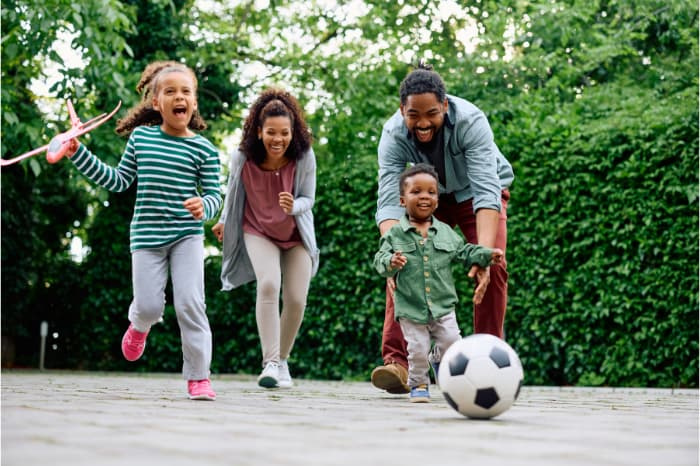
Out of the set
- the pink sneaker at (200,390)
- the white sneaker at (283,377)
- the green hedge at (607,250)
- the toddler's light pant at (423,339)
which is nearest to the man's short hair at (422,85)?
the toddler's light pant at (423,339)

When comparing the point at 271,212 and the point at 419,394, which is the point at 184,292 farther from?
the point at 271,212

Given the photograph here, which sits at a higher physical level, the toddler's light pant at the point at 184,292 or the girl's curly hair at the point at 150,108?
the girl's curly hair at the point at 150,108

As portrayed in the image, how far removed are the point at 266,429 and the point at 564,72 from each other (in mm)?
12214

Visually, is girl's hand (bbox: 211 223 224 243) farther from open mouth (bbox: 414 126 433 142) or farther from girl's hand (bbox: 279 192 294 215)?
open mouth (bbox: 414 126 433 142)

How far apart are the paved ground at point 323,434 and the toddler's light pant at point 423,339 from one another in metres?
0.43

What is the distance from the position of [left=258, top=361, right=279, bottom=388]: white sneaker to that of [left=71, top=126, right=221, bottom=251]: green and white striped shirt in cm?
150

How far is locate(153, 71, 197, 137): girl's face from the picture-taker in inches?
196

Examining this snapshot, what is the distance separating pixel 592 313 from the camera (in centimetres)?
848

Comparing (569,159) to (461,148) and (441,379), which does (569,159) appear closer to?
(461,148)

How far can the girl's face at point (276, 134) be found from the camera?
6.18m

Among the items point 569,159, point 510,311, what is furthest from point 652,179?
point 510,311

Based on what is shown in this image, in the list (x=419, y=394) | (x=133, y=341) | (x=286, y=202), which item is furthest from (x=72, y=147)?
(x=419, y=394)

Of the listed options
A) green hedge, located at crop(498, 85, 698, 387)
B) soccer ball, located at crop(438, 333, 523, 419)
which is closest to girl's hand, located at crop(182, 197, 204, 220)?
soccer ball, located at crop(438, 333, 523, 419)

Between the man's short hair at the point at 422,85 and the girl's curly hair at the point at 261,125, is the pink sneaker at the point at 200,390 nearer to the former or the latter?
the man's short hair at the point at 422,85
